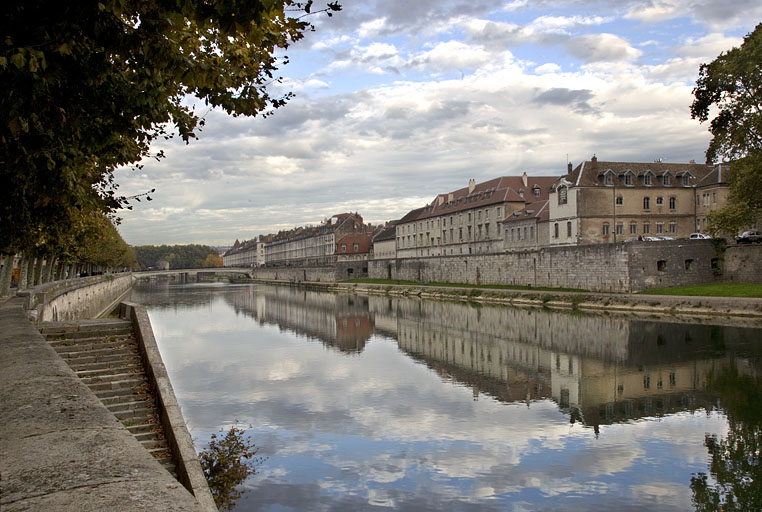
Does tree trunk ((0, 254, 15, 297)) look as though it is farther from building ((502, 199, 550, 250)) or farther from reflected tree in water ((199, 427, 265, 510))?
building ((502, 199, 550, 250))

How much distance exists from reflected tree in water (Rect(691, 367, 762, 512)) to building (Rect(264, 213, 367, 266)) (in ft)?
260

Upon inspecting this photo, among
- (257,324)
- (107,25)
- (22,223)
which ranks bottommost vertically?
(257,324)

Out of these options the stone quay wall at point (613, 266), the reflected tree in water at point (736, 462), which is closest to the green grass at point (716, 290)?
the stone quay wall at point (613, 266)

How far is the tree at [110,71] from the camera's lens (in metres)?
5.06

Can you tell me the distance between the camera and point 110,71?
657 centimetres

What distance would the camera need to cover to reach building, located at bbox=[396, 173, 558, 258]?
62125mm

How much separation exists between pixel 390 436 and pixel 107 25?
888 centimetres

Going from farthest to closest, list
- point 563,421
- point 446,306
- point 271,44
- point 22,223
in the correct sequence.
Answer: point 446,306 < point 22,223 < point 563,421 < point 271,44

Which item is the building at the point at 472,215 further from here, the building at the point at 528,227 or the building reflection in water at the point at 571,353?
the building reflection in water at the point at 571,353

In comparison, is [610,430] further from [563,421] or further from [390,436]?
[390,436]

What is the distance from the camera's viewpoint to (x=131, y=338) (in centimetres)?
1482

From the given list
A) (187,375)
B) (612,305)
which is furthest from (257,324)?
(612,305)

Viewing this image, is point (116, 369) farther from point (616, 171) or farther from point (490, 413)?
point (616, 171)

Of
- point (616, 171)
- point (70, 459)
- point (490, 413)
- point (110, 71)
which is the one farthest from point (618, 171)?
point (70, 459)
